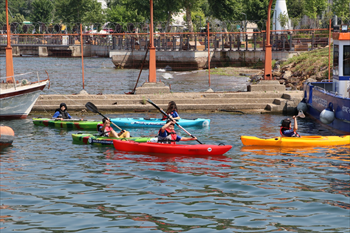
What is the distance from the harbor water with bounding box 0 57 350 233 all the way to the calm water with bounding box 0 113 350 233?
0.02 metres

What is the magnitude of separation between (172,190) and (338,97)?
9957 millimetres

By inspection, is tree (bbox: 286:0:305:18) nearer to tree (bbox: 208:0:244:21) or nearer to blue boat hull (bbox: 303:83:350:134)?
tree (bbox: 208:0:244:21)

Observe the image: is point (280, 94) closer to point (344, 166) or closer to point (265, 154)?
point (265, 154)

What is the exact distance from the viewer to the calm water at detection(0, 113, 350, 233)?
9.28 metres

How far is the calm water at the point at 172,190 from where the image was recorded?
365 inches

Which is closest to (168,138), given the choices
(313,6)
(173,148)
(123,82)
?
(173,148)

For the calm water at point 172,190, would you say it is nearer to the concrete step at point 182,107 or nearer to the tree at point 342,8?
the concrete step at point 182,107

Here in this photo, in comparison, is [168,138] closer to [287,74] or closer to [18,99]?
[18,99]

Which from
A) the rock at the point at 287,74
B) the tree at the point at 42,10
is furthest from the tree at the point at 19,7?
the rock at the point at 287,74

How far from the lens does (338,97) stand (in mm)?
18891

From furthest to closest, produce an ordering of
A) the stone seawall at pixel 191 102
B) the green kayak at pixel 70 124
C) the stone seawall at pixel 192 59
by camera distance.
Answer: the stone seawall at pixel 192 59
the stone seawall at pixel 191 102
the green kayak at pixel 70 124

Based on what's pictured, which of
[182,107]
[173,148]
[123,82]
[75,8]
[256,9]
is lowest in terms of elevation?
[173,148]

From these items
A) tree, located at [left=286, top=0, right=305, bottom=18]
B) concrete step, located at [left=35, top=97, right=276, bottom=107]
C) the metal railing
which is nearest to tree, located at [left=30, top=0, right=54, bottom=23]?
the metal railing

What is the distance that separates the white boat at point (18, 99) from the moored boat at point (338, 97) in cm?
1225
